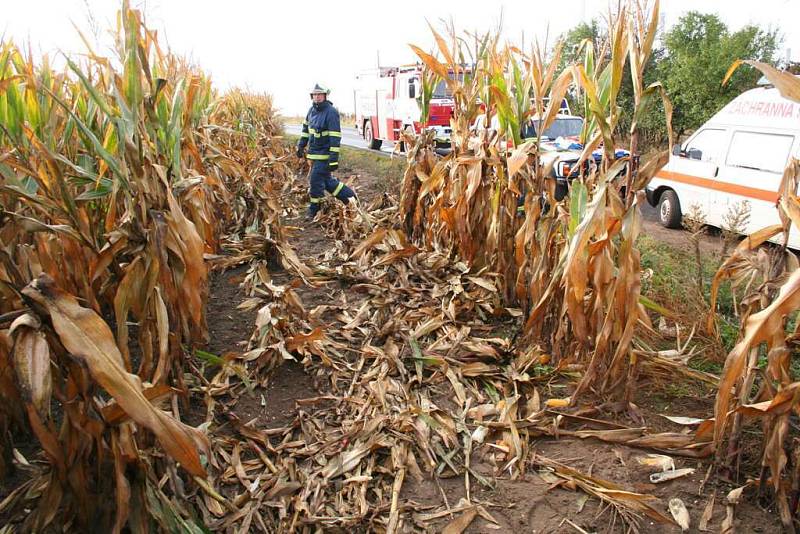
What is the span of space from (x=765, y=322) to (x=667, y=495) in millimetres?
966

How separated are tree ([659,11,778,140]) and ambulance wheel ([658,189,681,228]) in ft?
29.3

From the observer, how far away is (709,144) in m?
8.32

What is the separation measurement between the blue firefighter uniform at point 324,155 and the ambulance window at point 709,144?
5078 millimetres

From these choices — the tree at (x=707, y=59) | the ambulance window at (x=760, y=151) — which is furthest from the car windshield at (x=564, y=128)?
the tree at (x=707, y=59)

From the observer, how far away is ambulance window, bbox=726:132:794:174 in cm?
714

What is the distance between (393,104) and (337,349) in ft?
49.3

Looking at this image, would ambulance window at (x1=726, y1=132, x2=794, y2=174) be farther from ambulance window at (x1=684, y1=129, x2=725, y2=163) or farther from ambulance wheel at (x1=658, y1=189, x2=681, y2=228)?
ambulance wheel at (x1=658, y1=189, x2=681, y2=228)

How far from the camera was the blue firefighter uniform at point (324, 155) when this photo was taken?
330 inches

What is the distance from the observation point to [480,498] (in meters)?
2.83

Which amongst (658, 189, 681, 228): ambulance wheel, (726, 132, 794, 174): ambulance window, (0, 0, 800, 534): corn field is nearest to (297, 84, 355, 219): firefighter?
(0, 0, 800, 534): corn field

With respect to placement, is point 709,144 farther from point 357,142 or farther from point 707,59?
point 357,142

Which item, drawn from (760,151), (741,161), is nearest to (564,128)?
(741,161)

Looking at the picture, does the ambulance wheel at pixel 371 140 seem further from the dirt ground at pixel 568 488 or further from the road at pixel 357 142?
the dirt ground at pixel 568 488

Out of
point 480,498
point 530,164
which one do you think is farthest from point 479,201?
point 480,498
